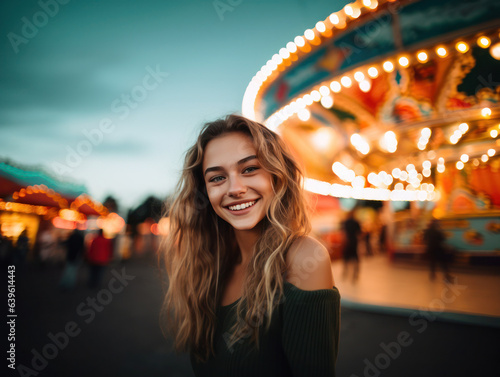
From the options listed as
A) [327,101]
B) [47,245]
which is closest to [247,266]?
[327,101]

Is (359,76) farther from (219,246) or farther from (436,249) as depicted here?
(436,249)

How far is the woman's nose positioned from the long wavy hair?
148 millimetres

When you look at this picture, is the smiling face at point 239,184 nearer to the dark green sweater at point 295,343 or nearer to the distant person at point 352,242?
the dark green sweater at point 295,343

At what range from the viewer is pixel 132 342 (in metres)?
3.79

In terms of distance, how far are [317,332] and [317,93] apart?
4351 mm

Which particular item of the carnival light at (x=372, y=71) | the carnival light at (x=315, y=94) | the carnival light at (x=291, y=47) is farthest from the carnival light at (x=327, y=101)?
the carnival light at (x=291, y=47)

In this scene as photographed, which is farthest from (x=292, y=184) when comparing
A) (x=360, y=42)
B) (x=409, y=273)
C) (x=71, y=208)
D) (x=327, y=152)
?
(x=71, y=208)

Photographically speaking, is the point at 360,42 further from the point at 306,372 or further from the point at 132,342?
the point at 132,342

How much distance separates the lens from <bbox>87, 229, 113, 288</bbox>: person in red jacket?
672cm

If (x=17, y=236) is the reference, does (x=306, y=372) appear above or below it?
above

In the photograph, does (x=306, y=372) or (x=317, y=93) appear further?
(x=317, y=93)

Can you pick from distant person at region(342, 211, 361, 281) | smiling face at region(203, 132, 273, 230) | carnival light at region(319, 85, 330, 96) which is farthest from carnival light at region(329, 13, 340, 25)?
distant person at region(342, 211, 361, 281)

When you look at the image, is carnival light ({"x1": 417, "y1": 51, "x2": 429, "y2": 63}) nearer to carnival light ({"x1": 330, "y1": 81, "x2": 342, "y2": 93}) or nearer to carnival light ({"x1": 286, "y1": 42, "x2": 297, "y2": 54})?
carnival light ({"x1": 330, "y1": 81, "x2": 342, "y2": 93})

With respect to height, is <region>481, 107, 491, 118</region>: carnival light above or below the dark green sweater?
above
